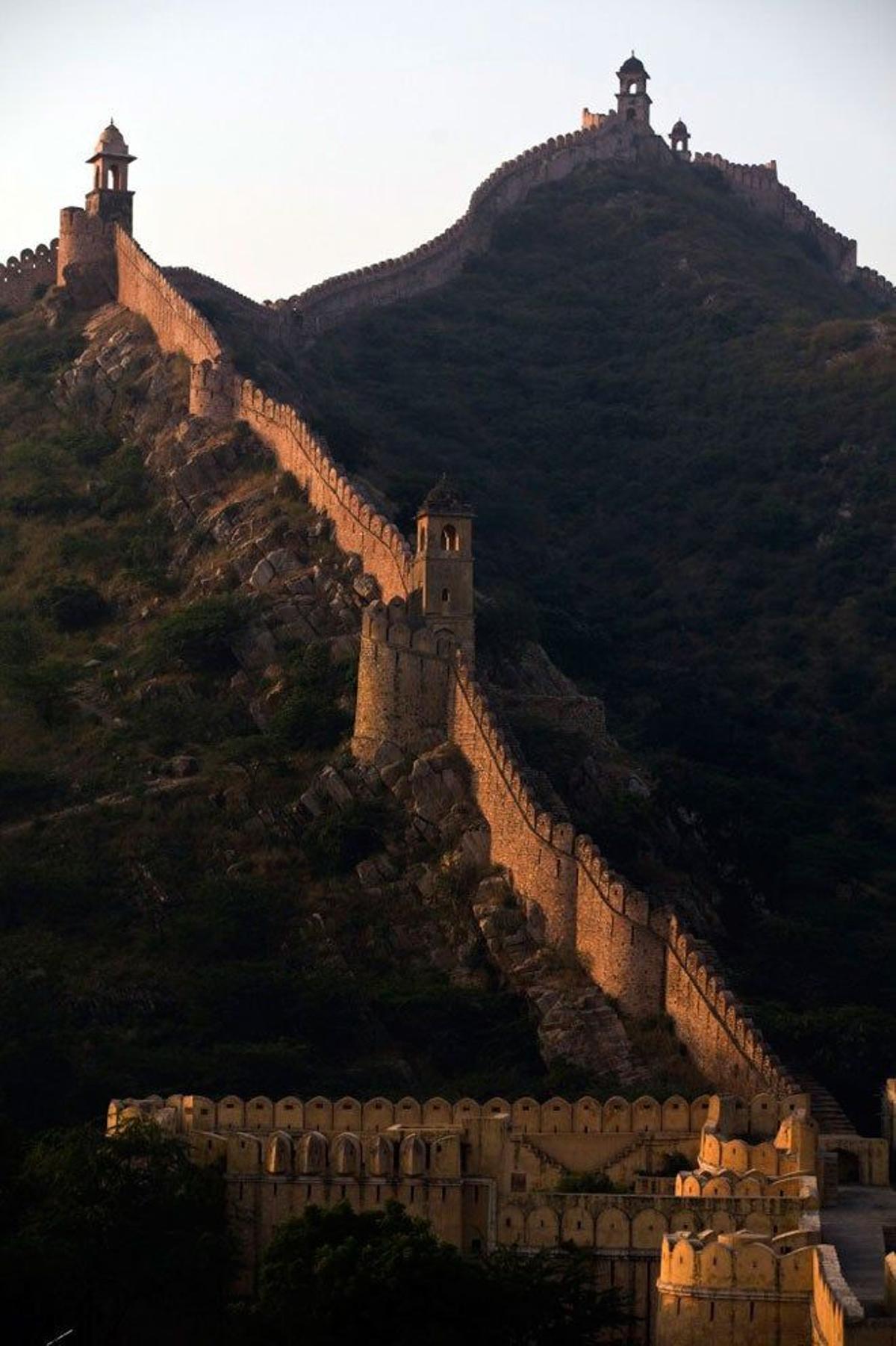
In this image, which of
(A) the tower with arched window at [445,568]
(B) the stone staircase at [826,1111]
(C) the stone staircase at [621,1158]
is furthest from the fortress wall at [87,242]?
(C) the stone staircase at [621,1158]

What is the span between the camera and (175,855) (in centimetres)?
8450

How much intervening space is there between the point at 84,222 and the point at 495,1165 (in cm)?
5366

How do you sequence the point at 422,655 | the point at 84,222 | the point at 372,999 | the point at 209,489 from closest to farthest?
the point at 372,999
the point at 422,655
the point at 209,489
the point at 84,222

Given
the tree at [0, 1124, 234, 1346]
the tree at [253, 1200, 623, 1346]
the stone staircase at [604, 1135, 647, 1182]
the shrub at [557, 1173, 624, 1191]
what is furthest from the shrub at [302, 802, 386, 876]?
the tree at [253, 1200, 623, 1346]

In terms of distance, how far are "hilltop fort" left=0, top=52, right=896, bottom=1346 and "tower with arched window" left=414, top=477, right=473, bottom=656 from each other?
6cm

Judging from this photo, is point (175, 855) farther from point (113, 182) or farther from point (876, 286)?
point (876, 286)

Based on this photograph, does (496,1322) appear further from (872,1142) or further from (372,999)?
(372,999)

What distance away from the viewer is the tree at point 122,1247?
58781 millimetres

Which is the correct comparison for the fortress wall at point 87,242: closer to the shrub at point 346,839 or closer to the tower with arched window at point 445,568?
the tower with arched window at point 445,568

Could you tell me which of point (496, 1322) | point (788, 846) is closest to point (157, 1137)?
point (496, 1322)

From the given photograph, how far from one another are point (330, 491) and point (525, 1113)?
96.8 feet

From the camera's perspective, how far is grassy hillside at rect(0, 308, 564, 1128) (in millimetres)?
76062

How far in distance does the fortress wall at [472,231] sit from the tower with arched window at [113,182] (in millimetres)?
8986

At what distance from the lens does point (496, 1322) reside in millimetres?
56000
